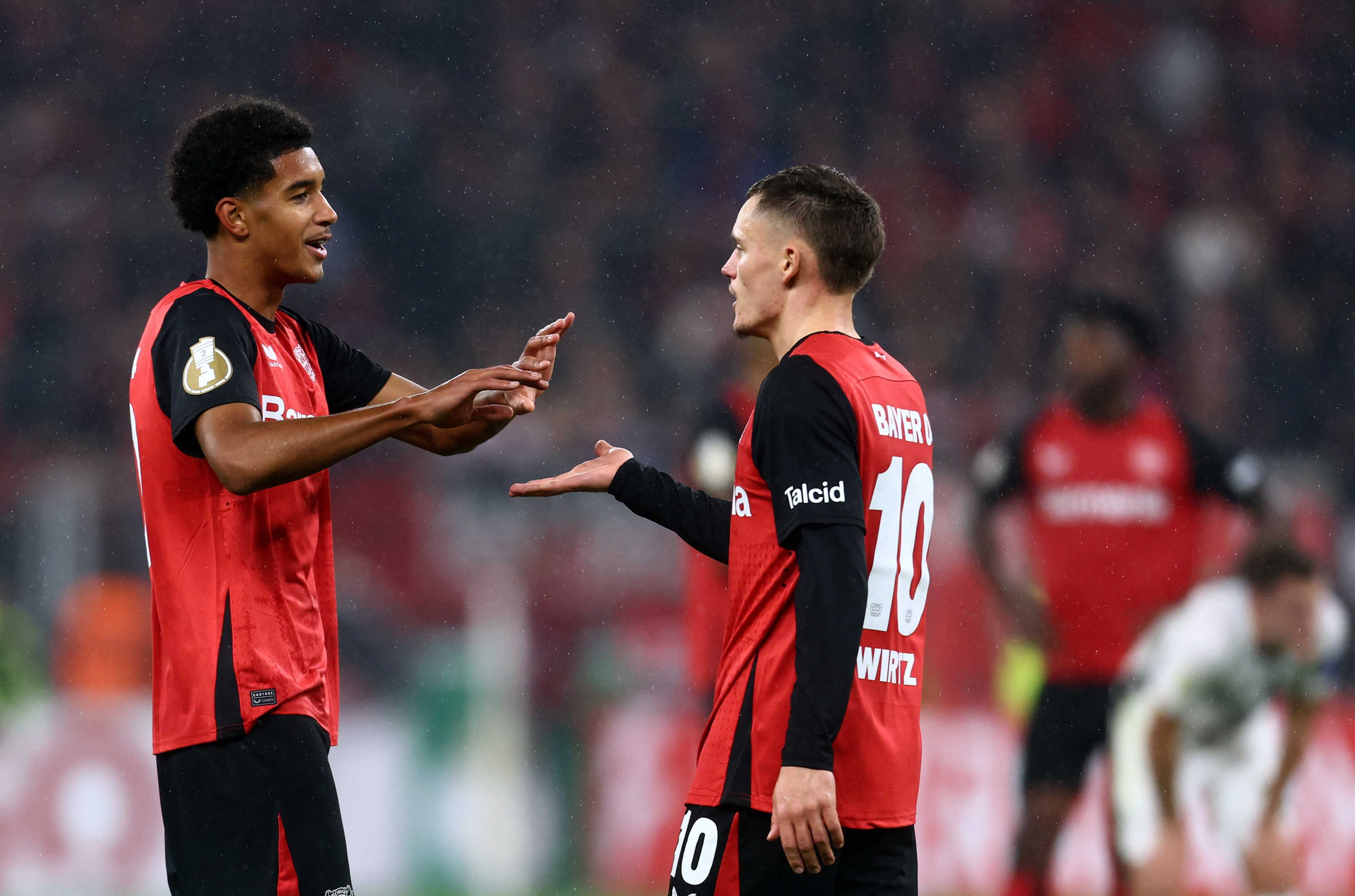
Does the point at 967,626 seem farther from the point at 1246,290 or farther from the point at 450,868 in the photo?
the point at 1246,290

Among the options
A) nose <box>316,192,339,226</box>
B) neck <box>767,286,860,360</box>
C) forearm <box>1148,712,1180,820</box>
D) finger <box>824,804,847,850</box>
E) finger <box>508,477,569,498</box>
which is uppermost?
nose <box>316,192,339,226</box>

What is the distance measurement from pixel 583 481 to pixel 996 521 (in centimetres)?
317

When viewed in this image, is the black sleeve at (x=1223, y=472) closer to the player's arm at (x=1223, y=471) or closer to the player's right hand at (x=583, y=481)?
the player's arm at (x=1223, y=471)

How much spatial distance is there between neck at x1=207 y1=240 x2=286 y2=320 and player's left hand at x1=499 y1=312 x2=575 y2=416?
1.55 ft

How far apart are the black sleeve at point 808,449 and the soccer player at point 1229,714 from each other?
390cm

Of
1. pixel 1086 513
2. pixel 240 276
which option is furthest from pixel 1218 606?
pixel 240 276

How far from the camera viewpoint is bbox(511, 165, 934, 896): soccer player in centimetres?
207

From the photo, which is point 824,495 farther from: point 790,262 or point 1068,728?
point 1068,728

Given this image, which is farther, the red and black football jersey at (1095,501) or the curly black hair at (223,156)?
the red and black football jersey at (1095,501)

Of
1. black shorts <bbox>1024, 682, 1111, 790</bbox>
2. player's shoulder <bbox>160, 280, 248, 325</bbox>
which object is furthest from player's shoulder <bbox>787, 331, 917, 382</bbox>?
black shorts <bbox>1024, 682, 1111, 790</bbox>

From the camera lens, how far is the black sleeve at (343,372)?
9.17 ft

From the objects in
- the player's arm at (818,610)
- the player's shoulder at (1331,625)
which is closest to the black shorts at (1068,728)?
the player's shoulder at (1331,625)

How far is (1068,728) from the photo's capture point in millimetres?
5281

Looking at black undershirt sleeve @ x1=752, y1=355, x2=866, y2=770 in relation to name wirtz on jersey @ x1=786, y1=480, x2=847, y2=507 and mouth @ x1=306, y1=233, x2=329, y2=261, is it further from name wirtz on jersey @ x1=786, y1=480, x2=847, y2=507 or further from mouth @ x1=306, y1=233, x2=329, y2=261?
mouth @ x1=306, y1=233, x2=329, y2=261
